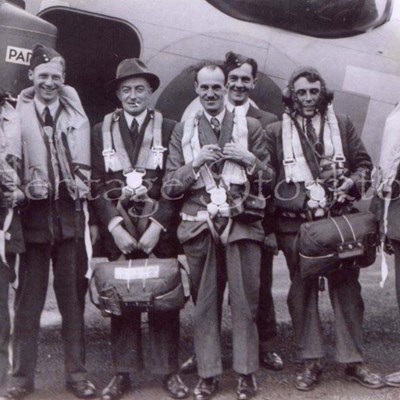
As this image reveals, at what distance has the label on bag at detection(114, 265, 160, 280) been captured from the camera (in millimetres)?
4070

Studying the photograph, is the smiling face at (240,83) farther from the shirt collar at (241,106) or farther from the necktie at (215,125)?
the necktie at (215,125)

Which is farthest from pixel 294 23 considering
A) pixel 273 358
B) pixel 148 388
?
pixel 148 388

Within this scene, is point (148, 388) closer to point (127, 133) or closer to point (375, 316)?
point (127, 133)

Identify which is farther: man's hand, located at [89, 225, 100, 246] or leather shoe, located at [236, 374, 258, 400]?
man's hand, located at [89, 225, 100, 246]

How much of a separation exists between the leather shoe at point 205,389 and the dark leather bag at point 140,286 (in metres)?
0.51

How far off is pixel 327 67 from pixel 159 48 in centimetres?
124

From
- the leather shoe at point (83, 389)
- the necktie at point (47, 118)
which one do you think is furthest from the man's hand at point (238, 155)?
the leather shoe at point (83, 389)

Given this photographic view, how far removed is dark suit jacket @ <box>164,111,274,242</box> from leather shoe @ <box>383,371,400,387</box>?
1.23 metres

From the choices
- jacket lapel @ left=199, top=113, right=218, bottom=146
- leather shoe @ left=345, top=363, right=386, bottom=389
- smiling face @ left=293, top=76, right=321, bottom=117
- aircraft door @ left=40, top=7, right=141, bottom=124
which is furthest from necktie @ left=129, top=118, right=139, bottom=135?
leather shoe @ left=345, top=363, right=386, bottom=389

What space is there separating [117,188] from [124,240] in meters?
0.33

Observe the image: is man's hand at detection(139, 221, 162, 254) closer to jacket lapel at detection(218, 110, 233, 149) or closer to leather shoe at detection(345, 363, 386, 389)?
jacket lapel at detection(218, 110, 233, 149)

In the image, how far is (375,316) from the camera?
242 inches

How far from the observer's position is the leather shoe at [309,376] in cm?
442

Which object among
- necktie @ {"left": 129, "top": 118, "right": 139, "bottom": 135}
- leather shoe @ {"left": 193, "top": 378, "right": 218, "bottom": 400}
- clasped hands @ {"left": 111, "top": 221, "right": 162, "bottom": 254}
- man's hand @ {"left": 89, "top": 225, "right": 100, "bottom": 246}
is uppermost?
necktie @ {"left": 129, "top": 118, "right": 139, "bottom": 135}
